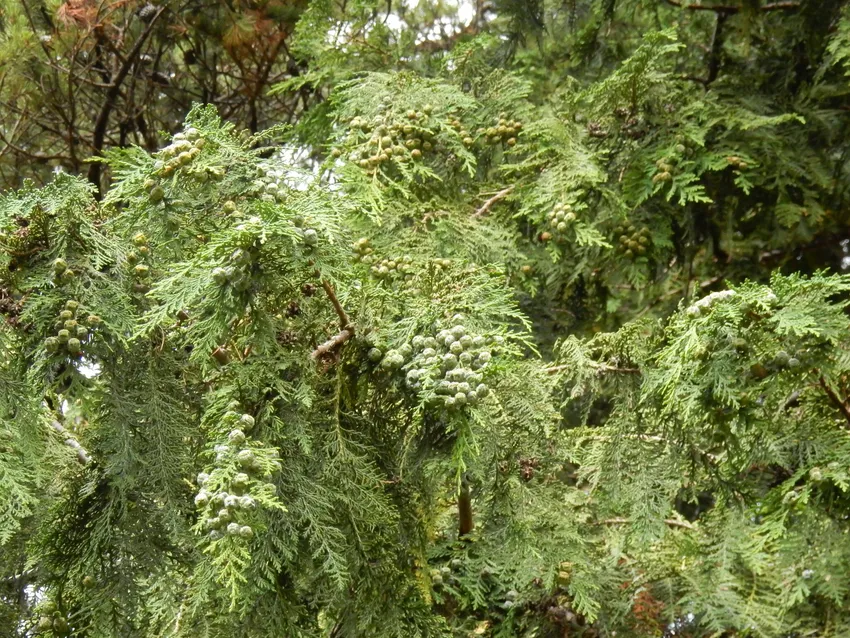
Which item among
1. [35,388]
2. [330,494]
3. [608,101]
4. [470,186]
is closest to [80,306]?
[35,388]

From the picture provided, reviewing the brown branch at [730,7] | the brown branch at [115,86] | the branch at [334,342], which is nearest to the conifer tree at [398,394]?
the branch at [334,342]

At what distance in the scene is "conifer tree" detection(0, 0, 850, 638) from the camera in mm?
1531

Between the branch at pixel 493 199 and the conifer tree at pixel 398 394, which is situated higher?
the branch at pixel 493 199

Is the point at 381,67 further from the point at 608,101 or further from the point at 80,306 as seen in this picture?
the point at 80,306

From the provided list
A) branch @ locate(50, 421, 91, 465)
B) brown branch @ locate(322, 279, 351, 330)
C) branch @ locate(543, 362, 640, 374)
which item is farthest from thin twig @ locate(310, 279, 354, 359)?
branch @ locate(50, 421, 91, 465)

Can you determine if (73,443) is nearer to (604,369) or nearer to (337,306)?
(337,306)

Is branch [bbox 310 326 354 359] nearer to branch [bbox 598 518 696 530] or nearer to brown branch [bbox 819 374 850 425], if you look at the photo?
brown branch [bbox 819 374 850 425]

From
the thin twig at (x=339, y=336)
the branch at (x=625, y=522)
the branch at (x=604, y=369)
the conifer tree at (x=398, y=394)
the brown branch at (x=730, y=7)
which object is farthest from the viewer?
the brown branch at (x=730, y=7)

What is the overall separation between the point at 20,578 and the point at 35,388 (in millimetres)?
982

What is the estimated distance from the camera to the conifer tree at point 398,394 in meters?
1.53

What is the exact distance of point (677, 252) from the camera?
3516mm

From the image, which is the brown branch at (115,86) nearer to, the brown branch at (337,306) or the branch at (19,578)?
the branch at (19,578)

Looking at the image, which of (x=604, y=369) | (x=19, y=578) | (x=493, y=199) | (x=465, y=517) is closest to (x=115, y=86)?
(x=493, y=199)

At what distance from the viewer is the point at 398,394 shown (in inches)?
65.4
